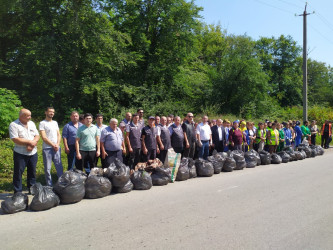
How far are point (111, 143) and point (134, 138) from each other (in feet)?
2.71

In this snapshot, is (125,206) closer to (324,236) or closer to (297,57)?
(324,236)

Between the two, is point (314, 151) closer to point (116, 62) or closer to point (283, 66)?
point (116, 62)

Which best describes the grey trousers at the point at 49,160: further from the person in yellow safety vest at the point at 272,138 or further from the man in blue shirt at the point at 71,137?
the person in yellow safety vest at the point at 272,138

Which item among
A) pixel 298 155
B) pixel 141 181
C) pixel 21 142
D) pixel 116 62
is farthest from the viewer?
pixel 116 62

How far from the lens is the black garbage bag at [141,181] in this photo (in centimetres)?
700

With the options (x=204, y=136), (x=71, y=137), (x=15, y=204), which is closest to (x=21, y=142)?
(x=15, y=204)

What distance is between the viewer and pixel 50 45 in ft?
55.6

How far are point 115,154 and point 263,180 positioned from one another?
13.7ft

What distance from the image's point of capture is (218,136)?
11047 millimetres

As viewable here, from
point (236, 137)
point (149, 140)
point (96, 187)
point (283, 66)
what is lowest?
point (96, 187)

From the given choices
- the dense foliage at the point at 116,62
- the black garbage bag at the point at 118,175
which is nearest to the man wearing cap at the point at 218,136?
the black garbage bag at the point at 118,175

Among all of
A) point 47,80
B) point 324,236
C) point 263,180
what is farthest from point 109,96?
point 324,236

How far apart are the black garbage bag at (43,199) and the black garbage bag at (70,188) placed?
0.56 ft

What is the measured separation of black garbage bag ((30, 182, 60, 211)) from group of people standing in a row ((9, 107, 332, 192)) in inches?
37.2
